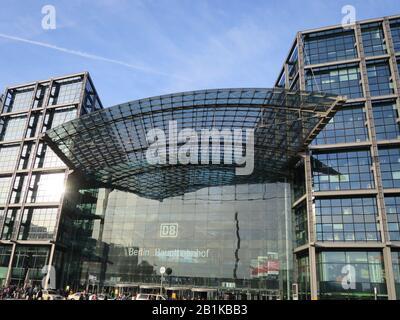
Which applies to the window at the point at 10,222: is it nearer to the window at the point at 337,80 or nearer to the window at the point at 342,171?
the window at the point at 342,171

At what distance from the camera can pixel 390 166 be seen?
4178 cm

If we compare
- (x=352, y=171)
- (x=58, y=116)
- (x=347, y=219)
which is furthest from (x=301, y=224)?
(x=58, y=116)

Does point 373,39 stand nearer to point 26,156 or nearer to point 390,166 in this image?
point 390,166

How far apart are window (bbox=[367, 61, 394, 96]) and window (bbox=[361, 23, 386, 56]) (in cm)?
193

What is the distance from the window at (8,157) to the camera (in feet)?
190

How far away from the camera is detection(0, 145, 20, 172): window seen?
5794 centimetres

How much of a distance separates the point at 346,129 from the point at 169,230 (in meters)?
28.3

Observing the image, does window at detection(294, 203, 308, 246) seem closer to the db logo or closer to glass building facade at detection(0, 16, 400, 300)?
glass building facade at detection(0, 16, 400, 300)

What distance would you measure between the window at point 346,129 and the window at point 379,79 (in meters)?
3.14

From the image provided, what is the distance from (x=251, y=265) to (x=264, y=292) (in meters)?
3.72

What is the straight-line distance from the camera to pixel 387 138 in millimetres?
42938

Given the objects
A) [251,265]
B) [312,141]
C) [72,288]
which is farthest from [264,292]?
[72,288]
